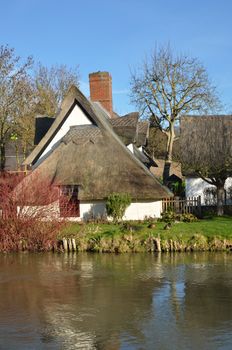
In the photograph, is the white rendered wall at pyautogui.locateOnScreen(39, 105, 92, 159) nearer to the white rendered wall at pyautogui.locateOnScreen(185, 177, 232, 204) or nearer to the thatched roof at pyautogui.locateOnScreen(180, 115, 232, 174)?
the thatched roof at pyautogui.locateOnScreen(180, 115, 232, 174)

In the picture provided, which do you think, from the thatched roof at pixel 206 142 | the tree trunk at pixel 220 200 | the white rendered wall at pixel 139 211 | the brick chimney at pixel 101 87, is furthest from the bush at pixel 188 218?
the brick chimney at pixel 101 87

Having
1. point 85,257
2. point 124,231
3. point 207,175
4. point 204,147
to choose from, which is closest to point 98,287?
point 85,257

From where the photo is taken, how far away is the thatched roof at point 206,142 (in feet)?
86.8

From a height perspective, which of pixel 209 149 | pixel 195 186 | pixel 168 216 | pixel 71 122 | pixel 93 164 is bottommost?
pixel 168 216

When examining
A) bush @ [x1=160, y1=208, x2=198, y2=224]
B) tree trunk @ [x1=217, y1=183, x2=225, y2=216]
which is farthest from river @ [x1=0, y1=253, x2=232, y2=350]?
tree trunk @ [x1=217, y1=183, x2=225, y2=216]

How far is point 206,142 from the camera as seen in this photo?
30547 millimetres

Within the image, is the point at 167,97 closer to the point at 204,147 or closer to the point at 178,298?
the point at 204,147

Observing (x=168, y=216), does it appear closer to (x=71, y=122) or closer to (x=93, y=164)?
(x=93, y=164)

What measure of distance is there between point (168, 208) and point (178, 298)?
13203 millimetres

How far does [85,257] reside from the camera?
67.5ft

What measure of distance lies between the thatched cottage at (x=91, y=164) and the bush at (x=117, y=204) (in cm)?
51

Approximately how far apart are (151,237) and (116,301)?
7356 mm

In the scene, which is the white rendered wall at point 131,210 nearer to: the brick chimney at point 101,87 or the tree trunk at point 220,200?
the tree trunk at point 220,200

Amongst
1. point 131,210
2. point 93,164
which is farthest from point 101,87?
point 131,210
